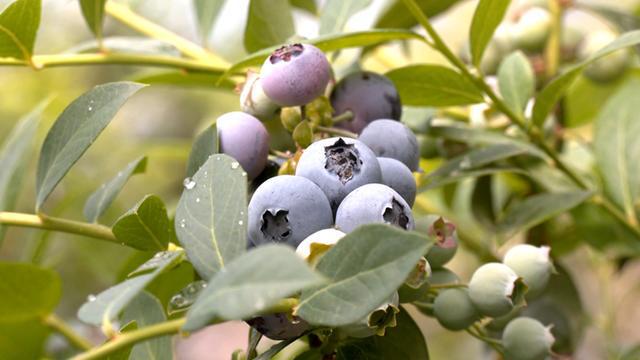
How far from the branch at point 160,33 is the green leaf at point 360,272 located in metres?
0.60

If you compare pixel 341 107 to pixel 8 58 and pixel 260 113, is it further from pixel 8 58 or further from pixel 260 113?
pixel 8 58

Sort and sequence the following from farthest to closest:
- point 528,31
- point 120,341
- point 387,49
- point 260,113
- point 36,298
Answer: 1. point 387,49
2. point 528,31
3. point 260,113
4. point 36,298
5. point 120,341

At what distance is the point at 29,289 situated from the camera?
668 mm

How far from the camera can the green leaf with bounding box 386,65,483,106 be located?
3.05 feet

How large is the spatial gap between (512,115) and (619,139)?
0.97ft

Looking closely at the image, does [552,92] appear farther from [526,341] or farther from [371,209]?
[371,209]

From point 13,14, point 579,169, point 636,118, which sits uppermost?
point 13,14

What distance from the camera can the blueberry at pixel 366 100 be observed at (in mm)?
835

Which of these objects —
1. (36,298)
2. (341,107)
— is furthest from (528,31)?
(36,298)

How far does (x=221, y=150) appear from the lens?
762mm

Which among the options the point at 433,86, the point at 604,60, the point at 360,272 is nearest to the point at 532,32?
the point at 604,60

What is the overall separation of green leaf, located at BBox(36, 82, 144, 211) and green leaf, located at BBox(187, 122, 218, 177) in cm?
7

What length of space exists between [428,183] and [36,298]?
460 mm

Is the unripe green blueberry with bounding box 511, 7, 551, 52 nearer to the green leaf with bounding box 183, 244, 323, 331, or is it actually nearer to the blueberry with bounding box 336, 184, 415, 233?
the blueberry with bounding box 336, 184, 415, 233
